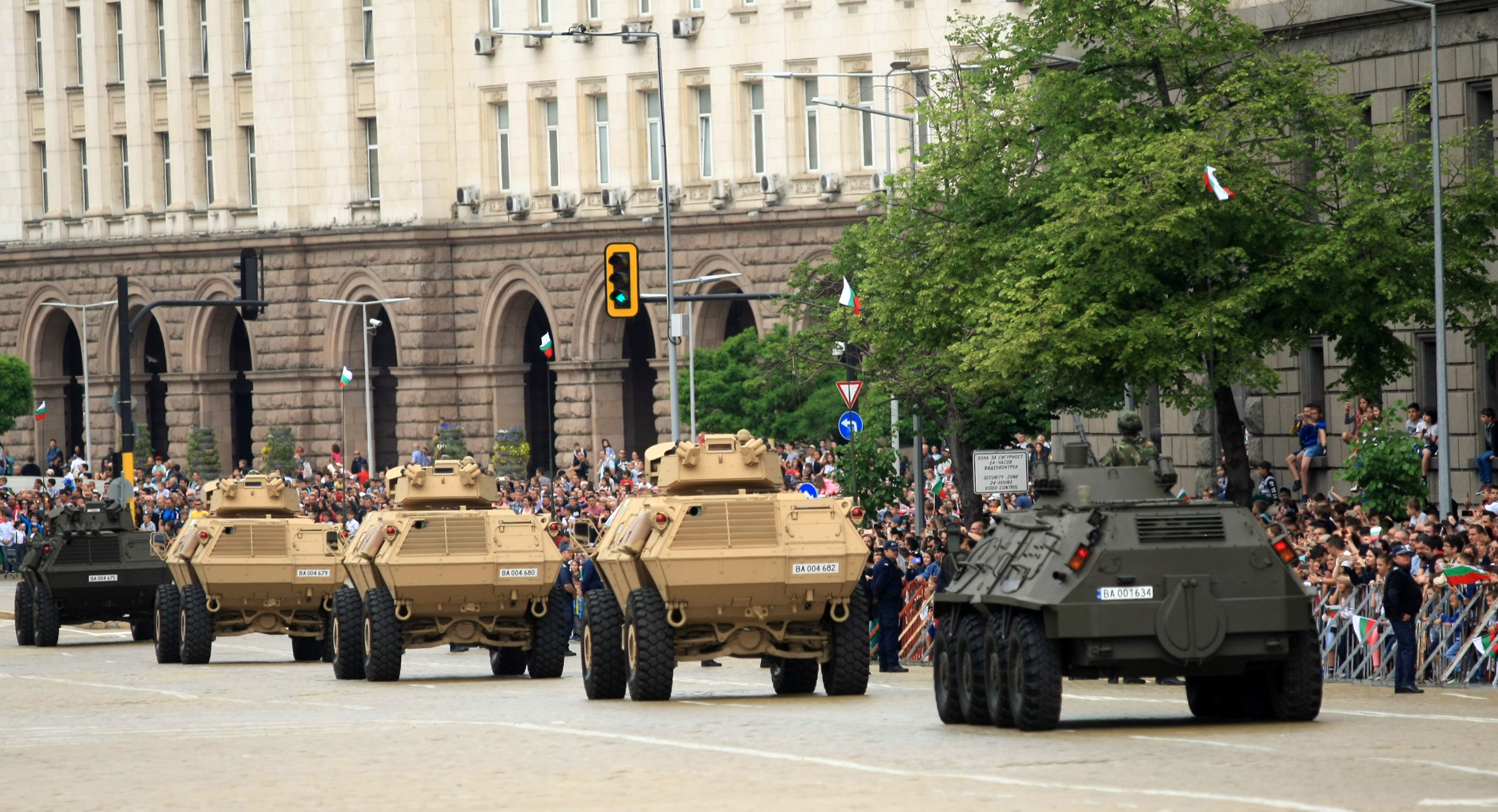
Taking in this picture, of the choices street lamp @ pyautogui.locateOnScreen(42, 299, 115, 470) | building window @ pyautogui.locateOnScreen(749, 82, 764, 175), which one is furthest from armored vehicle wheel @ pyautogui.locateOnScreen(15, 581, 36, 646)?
street lamp @ pyautogui.locateOnScreen(42, 299, 115, 470)

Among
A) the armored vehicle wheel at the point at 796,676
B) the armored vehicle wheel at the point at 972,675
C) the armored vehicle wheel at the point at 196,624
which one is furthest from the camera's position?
the armored vehicle wheel at the point at 196,624

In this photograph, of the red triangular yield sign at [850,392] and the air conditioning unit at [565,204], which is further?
the air conditioning unit at [565,204]

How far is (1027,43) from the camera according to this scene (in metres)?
31.2

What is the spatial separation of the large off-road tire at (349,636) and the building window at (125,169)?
5107cm

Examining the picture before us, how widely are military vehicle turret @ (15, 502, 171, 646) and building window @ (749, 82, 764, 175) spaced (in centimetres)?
2670

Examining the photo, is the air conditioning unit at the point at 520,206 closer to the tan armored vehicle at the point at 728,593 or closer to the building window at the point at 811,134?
the building window at the point at 811,134

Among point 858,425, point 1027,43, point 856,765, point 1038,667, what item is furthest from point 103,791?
point 858,425

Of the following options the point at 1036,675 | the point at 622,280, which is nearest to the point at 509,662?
the point at 622,280

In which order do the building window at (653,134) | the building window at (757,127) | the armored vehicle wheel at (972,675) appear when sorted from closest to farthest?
the armored vehicle wheel at (972,675) < the building window at (757,127) < the building window at (653,134)

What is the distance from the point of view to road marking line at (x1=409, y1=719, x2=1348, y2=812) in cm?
1422

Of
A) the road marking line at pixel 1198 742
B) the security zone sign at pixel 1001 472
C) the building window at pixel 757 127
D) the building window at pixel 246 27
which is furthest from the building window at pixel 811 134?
the road marking line at pixel 1198 742

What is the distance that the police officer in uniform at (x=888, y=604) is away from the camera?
2866 centimetres

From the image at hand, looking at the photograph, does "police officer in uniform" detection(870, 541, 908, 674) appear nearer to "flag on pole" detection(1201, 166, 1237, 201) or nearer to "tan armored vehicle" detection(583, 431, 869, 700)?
Result: "tan armored vehicle" detection(583, 431, 869, 700)

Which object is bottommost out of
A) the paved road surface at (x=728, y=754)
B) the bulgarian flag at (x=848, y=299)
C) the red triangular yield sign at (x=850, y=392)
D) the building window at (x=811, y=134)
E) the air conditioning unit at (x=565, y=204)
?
the paved road surface at (x=728, y=754)
